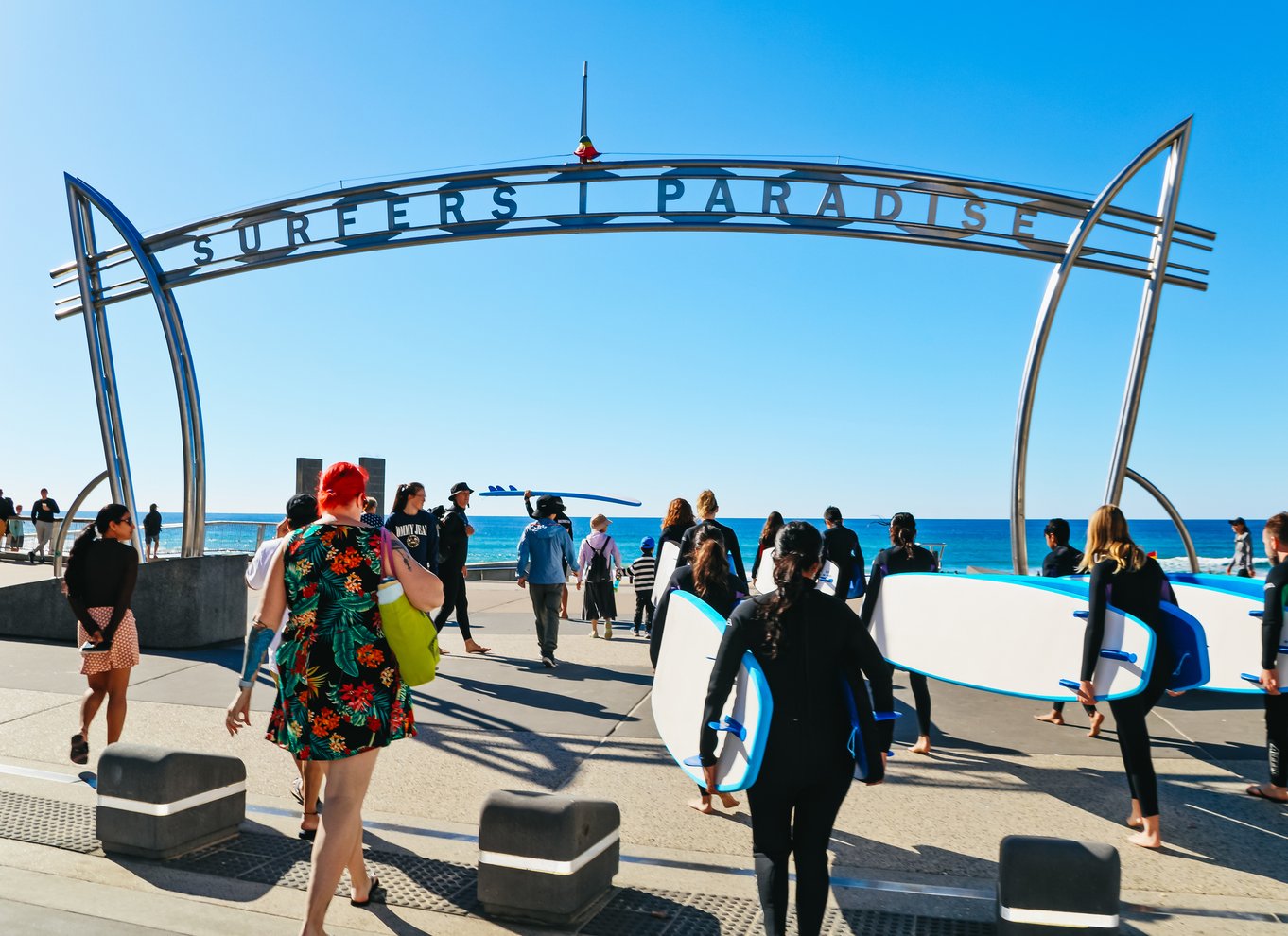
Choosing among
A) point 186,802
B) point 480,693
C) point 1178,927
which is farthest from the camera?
point 480,693

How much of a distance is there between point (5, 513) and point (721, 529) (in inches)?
868

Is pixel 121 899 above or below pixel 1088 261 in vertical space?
below

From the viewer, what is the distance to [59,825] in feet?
14.5

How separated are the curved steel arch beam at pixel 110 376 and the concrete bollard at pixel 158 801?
683cm

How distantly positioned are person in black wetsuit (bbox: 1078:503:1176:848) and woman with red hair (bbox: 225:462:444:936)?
11.1 ft

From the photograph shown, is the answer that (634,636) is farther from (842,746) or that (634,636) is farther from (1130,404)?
(842,746)

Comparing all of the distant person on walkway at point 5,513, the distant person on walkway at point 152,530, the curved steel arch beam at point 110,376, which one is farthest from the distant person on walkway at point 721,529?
the distant person on walkway at point 5,513

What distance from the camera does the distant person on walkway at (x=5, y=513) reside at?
2109cm

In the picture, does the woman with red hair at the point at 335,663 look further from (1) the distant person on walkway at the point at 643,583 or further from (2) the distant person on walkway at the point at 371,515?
(1) the distant person on walkway at the point at 643,583

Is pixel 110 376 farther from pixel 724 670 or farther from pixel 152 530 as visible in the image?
pixel 152 530

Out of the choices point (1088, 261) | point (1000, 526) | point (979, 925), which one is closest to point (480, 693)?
point (979, 925)

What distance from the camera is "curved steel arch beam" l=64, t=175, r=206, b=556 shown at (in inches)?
408

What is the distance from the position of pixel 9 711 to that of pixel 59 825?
2.90m

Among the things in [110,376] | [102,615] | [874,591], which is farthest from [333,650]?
[110,376]
